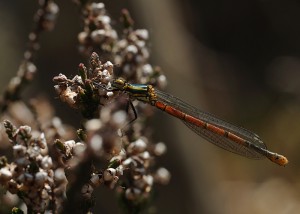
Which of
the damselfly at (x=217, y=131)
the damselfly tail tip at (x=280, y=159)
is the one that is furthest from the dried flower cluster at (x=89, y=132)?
the damselfly tail tip at (x=280, y=159)

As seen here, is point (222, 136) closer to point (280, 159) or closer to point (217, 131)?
point (217, 131)

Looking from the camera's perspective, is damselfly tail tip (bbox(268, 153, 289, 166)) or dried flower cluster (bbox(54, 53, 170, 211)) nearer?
dried flower cluster (bbox(54, 53, 170, 211))

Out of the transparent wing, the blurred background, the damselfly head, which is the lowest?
the blurred background

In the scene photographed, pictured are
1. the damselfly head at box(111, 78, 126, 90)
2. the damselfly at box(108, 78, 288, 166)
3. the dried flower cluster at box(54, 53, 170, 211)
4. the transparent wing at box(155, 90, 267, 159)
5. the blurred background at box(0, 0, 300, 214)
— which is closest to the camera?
the dried flower cluster at box(54, 53, 170, 211)

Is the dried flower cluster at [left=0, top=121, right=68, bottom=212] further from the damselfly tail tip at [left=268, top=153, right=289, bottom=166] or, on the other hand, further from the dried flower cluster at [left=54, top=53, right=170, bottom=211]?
the damselfly tail tip at [left=268, top=153, right=289, bottom=166]

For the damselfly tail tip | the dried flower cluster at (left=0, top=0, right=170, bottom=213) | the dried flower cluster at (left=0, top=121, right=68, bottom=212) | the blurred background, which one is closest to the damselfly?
the damselfly tail tip

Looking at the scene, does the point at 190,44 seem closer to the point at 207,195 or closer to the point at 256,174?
the point at 256,174
